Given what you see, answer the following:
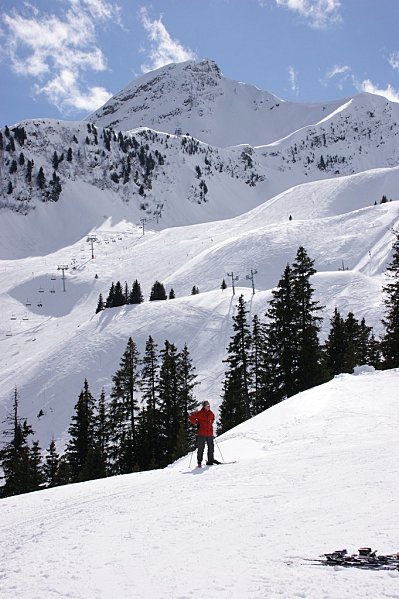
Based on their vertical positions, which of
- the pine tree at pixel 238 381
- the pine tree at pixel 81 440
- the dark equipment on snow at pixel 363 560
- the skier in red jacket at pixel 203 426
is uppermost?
the dark equipment on snow at pixel 363 560

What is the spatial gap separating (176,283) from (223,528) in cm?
10143

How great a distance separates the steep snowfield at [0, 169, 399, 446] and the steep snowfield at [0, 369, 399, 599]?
141 feet

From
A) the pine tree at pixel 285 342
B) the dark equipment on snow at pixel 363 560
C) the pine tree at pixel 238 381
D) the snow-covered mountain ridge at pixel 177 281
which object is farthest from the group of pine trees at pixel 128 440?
the dark equipment on snow at pixel 363 560

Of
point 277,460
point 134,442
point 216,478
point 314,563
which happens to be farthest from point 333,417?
point 134,442

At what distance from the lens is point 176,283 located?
109m

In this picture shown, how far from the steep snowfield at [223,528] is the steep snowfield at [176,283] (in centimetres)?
4295

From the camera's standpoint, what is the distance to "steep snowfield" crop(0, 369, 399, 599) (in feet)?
20.1

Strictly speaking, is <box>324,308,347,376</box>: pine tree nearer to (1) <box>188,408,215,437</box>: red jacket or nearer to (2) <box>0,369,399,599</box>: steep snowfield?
(2) <box>0,369,399,599</box>: steep snowfield

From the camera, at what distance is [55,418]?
58.5 metres

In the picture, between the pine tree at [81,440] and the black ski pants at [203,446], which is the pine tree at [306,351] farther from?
the pine tree at [81,440]

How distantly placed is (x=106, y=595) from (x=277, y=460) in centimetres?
717

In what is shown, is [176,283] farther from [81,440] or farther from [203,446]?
[203,446]

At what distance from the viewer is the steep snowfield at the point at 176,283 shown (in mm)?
67438

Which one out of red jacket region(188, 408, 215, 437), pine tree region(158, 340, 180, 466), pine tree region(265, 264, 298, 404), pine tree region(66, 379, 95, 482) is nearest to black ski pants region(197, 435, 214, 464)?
red jacket region(188, 408, 215, 437)
